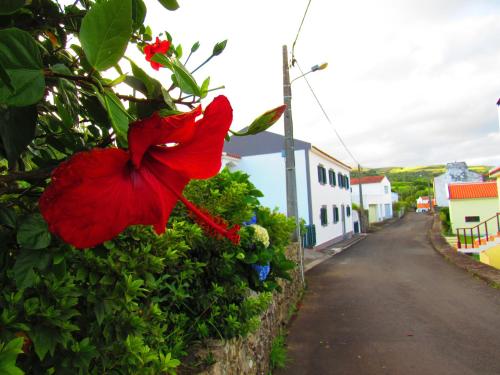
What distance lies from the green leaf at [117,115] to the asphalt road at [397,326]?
4.00 meters

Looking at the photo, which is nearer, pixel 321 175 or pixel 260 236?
pixel 260 236

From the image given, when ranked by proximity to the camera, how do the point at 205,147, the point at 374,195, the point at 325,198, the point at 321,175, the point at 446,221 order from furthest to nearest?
the point at 374,195 < the point at 446,221 < the point at 325,198 < the point at 321,175 < the point at 205,147

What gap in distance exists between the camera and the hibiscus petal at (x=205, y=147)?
0.46 metres

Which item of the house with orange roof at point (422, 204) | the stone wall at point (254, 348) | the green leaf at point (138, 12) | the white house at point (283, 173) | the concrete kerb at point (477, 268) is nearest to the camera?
the green leaf at point (138, 12)

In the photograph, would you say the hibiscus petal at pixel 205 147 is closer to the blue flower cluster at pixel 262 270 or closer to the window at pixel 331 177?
the blue flower cluster at pixel 262 270

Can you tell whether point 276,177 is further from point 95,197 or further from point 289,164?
point 95,197

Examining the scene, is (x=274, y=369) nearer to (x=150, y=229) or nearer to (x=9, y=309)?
(x=150, y=229)

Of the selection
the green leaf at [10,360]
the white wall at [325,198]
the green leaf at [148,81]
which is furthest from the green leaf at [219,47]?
the white wall at [325,198]

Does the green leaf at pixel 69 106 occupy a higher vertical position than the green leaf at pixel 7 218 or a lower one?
higher

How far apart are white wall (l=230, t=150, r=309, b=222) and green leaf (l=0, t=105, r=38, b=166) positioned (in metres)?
15.2

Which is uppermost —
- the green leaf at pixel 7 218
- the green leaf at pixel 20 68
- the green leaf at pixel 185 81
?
the green leaf at pixel 185 81

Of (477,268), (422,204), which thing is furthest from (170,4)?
(422,204)

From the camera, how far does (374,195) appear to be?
125 ft

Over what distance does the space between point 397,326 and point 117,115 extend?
19.1 feet
